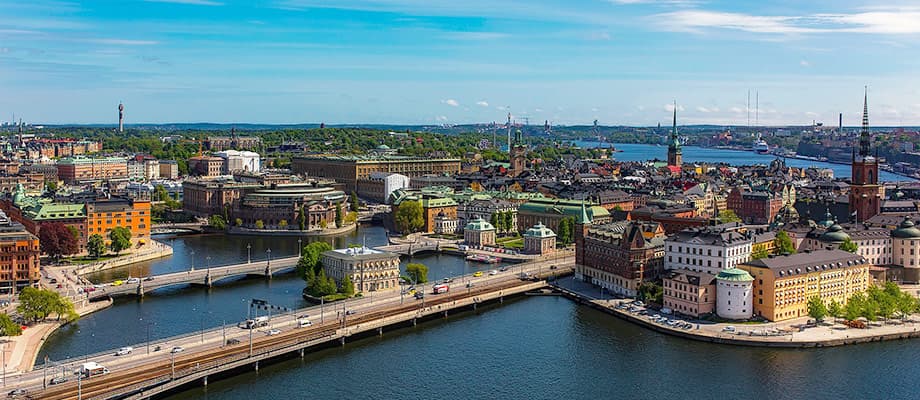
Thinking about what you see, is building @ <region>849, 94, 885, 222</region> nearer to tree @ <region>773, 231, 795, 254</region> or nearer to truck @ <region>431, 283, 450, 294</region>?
tree @ <region>773, 231, 795, 254</region>

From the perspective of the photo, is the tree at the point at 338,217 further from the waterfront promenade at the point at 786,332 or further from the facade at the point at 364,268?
the waterfront promenade at the point at 786,332

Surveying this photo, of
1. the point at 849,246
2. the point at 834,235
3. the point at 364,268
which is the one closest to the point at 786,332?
the point at 849,246

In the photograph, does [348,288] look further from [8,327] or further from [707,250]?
[707,250]

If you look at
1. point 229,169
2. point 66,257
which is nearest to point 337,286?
point 66,257

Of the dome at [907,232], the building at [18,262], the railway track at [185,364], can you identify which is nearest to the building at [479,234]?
the railway track at [185,364]

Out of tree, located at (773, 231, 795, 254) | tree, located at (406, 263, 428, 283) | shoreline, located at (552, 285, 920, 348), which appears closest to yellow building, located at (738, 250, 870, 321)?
shoreline, located at (552, 285, 920, 348)
